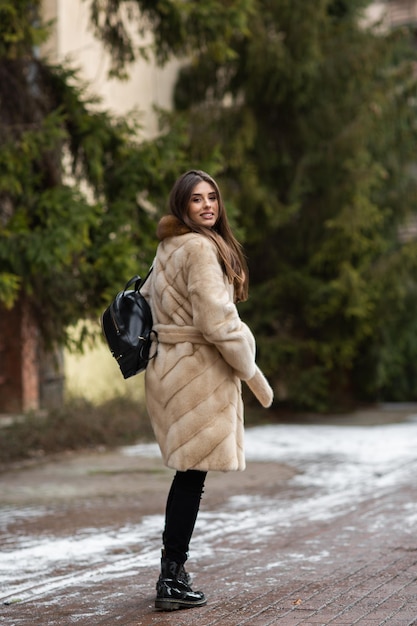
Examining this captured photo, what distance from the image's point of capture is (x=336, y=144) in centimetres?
1733

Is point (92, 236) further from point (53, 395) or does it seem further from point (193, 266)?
point (193, 266)

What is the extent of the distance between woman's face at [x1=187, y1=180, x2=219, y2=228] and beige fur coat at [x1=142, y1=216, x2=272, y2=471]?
8 centimetres

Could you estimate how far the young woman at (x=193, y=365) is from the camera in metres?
5.21

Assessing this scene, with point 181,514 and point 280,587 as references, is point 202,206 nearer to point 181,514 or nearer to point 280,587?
point 181,514

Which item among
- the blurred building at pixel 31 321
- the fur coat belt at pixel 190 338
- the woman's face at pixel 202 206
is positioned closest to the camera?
the fur coat belt at pixel 190 338

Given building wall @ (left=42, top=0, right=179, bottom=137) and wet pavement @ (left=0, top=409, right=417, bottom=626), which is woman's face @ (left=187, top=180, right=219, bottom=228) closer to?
wet pavement @ (left=0, top=409, right=417, bottom=626)

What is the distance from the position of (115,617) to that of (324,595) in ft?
3.47

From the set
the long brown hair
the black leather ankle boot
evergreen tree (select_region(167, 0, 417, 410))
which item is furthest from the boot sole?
evergreen tree (select_region(167, 0, 417, 410))

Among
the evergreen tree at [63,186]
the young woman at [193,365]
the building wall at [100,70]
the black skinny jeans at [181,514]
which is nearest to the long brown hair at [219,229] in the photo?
the young woman at [193,365]

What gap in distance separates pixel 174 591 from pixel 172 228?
173 centimetres

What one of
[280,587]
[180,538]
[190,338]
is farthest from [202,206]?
[280,587]

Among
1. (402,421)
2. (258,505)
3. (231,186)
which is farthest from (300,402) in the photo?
(258,505)

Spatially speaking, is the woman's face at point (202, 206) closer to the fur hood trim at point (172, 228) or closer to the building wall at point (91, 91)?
the fur hood trim at point (172, 228)

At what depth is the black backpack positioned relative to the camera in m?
5.34
